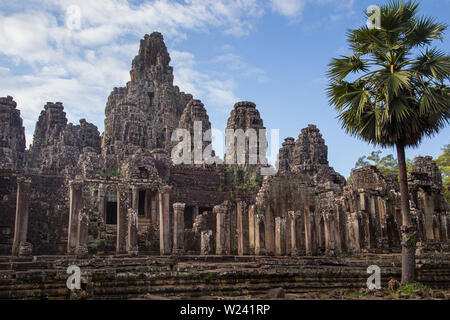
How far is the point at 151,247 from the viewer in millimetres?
24500

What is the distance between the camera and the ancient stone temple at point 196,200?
2097cm

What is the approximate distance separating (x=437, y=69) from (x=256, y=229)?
39.7 feet

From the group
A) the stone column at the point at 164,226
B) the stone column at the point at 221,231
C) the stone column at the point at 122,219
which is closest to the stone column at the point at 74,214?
the stone column at the point at 122,219

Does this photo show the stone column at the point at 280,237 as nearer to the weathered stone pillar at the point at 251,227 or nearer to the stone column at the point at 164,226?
the weathered stone pillar at the point at 251,227

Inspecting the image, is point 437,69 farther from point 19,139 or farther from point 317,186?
point 19,139

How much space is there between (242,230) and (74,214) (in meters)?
7.60

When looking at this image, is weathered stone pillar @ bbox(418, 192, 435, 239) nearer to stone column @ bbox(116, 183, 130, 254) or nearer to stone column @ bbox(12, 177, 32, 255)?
stone column @ bbox(116, 183, 130, 254)

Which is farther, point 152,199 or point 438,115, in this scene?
point 152,199

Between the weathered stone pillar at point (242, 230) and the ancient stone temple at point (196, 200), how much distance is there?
52 millimetres

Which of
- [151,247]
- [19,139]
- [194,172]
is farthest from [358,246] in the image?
[19,139]

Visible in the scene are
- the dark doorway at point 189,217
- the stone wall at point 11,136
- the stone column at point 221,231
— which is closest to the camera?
the stone column at point 221,231

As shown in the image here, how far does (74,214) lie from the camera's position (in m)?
19.2

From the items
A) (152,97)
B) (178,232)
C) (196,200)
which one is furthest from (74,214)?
(152,97)

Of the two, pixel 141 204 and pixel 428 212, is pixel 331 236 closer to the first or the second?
pixel 428 212
